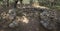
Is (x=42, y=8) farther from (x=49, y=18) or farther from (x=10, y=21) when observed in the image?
(x=10, y=21)

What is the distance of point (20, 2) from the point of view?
8.94 metres

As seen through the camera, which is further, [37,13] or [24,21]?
[37,13]

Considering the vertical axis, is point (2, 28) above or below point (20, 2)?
below

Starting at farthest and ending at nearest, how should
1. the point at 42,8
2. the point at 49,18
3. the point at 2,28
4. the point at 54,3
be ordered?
the point at 54,3, the point at 42,8, the point at 49,18, the point at 2,28

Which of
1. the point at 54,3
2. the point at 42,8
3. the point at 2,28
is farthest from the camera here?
the point at 54,3

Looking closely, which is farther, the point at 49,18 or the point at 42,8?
the point at 42,8

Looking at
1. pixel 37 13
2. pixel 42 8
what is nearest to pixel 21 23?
pixel 37 13

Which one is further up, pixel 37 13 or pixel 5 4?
pixel 5 4

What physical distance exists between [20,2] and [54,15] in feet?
8.06

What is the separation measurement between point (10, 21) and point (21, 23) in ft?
2.11

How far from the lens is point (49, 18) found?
26.0 feet

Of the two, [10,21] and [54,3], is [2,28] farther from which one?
[54,3]

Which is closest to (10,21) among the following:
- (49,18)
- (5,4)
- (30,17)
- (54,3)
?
(30,17)

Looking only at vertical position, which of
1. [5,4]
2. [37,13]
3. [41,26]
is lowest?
[41,26]
